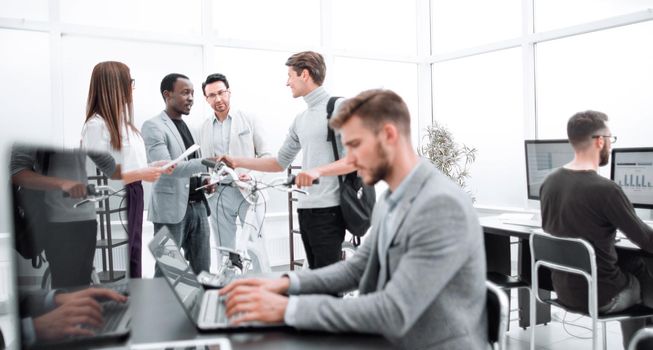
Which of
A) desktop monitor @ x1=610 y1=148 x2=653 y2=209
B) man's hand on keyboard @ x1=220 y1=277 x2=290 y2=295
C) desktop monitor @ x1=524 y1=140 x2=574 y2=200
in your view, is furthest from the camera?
desktop monitor @ x1=524 y1=140 x2=574 y2=200

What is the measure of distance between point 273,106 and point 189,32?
3.42 ft

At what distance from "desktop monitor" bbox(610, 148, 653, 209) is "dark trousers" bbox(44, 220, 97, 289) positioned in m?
2.90

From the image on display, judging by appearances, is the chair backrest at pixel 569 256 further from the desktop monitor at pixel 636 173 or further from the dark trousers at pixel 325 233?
the dark trousers at pixel 325 233

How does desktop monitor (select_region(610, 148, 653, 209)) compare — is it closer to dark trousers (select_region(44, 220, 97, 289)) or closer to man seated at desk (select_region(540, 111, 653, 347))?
man seated at desk (select_region(540, 111, 653, 347))

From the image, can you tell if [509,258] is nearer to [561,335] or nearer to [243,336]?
[561,335]

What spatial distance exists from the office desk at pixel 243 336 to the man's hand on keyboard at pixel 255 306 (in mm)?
33

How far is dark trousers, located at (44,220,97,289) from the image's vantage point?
888 millimetres

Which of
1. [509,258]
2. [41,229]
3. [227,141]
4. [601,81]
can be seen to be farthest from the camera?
[601,81]

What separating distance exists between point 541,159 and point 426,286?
2585 mm

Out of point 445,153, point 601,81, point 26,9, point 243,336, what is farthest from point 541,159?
point 26,9

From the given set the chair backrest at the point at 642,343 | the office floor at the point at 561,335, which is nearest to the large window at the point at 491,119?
the office floor at the point at 561,335

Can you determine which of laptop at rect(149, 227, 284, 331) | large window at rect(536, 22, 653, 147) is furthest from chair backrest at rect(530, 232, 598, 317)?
large window at rect(536, 22, 653, 147)

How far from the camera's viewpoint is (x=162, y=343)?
1171 millimetres

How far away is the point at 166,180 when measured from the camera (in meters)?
3.26
